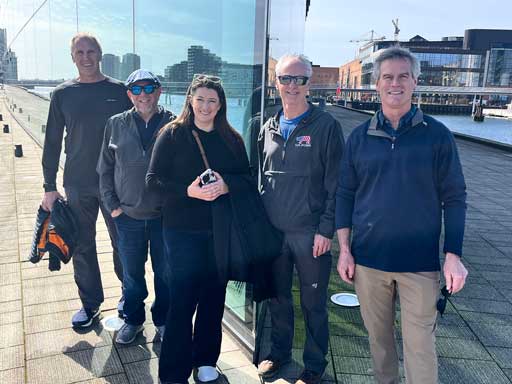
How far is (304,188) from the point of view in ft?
8.45

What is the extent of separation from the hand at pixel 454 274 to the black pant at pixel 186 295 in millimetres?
1288

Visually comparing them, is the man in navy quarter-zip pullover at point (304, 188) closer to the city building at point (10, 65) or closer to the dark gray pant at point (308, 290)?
the dark gray pant at point (308, 290)

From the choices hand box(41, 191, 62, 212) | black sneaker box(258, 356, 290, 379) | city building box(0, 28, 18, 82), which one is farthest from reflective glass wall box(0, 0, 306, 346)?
city building box(0, 28, 18, 82)

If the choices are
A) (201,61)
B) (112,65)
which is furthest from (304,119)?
(112,65)

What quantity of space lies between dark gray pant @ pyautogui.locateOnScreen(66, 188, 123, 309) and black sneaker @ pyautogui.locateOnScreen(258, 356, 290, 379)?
4.82ft

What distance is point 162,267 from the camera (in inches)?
124

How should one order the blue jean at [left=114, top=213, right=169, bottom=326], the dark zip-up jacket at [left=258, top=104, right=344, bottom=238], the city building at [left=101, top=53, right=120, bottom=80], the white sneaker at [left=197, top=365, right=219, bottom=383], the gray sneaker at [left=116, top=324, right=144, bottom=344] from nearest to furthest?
the dark zip-up jacket at [left=258, top=104, right=344, bottom=238]
the white sneaker at [left=197, top=365, right=219, bottom=383]
the blue jean at [left=114, top=213, right=169, bottom=326]
the gray sneaker at [left=116, top=324, right=144, bottom=344]
the city building at [left=101, top=53, right=120, bottom=80]

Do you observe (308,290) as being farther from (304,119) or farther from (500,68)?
(500,68)

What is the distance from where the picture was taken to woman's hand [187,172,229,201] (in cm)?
244

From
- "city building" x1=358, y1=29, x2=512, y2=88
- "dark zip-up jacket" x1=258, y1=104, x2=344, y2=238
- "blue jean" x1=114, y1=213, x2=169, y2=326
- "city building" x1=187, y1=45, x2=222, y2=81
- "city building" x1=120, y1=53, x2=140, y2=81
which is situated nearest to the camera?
"dark zip-up jacket" x1=258, y1=104, x2=344, y2=238

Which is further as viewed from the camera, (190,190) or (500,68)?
(500,68)

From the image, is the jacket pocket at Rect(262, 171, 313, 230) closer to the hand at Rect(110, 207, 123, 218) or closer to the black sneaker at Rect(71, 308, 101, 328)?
the hand at Rect(110, 207, 123, 218)

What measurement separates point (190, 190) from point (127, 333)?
142 centimetres

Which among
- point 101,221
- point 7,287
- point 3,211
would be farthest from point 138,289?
point 3,211
